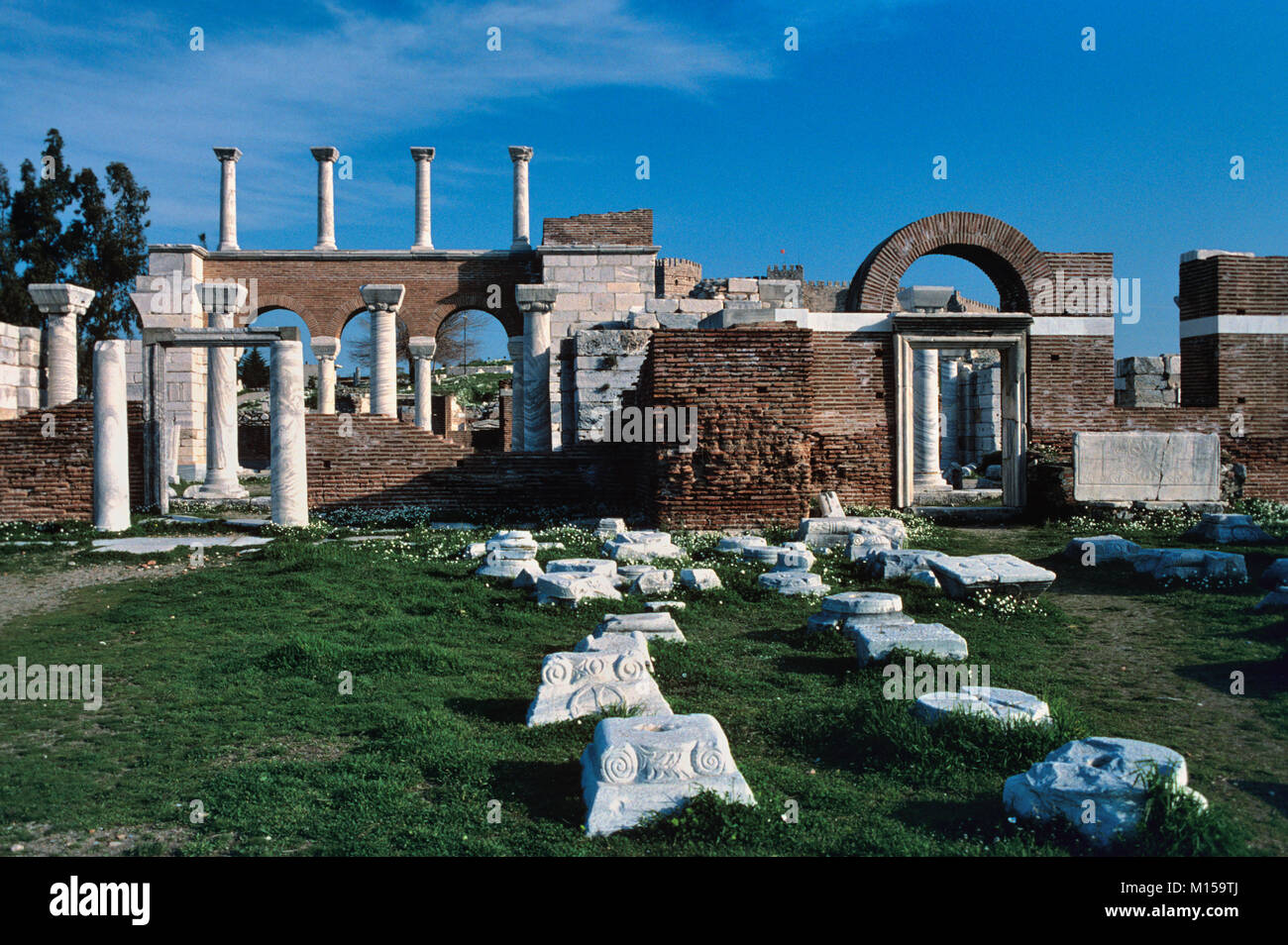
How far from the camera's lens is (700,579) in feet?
28.1

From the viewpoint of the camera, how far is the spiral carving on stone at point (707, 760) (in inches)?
152

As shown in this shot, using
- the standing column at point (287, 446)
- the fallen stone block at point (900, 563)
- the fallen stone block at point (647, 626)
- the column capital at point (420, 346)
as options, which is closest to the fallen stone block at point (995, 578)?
the fallen stone block at point (900, 563)

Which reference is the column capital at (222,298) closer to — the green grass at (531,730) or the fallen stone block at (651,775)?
the green grass at (531,730)

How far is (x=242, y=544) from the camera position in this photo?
12.3 m

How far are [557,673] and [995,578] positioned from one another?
4.42 metres

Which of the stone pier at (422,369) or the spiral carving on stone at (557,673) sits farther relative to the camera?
the stone pier at (422,369)

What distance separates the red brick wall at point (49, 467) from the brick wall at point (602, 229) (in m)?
14.5

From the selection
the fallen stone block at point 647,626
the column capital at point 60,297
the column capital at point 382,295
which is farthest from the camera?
the column capital at point 382,295

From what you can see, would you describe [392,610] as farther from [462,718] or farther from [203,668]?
[462,718]

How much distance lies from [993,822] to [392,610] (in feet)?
18.2

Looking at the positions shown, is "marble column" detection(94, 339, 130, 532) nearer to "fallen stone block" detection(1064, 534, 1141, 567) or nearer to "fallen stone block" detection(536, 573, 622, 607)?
"fallen stone block" detection(536, 573, 622, 607)

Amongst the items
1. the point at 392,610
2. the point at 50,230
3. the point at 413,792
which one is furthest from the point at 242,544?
the point at 50,230

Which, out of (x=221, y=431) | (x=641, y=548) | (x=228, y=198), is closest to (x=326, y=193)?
(x=228, y=198)

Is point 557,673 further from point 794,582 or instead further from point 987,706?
point 794,582
